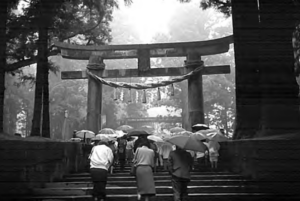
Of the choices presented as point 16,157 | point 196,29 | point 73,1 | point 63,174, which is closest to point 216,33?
point 196,29

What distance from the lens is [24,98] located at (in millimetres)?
21406

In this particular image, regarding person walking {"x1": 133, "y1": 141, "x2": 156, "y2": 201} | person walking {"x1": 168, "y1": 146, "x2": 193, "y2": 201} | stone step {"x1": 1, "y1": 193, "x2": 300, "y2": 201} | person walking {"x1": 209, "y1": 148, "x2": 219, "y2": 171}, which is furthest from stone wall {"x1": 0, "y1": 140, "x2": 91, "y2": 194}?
person walking {"x1": 209, "y1": 148, "x2": 219, "y2": 171}

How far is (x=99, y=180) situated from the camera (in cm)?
486

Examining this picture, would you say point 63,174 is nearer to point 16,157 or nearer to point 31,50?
point 16,157

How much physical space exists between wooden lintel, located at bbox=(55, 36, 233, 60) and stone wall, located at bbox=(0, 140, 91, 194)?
499 centimetres

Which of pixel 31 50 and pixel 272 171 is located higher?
pixel 31 50

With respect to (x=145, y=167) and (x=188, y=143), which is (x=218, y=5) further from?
(x=145, y=167)

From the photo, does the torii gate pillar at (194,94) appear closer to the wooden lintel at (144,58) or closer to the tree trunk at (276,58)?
the wooden lintel at (144,58)

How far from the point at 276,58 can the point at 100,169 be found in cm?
332

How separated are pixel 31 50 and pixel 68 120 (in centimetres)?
1605

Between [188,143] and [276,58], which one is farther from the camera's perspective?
[188,143]

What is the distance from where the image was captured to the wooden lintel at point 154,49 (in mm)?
11938

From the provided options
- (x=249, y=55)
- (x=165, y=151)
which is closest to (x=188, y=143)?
(x=249, y=55)

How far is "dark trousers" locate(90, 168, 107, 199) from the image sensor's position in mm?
4852
